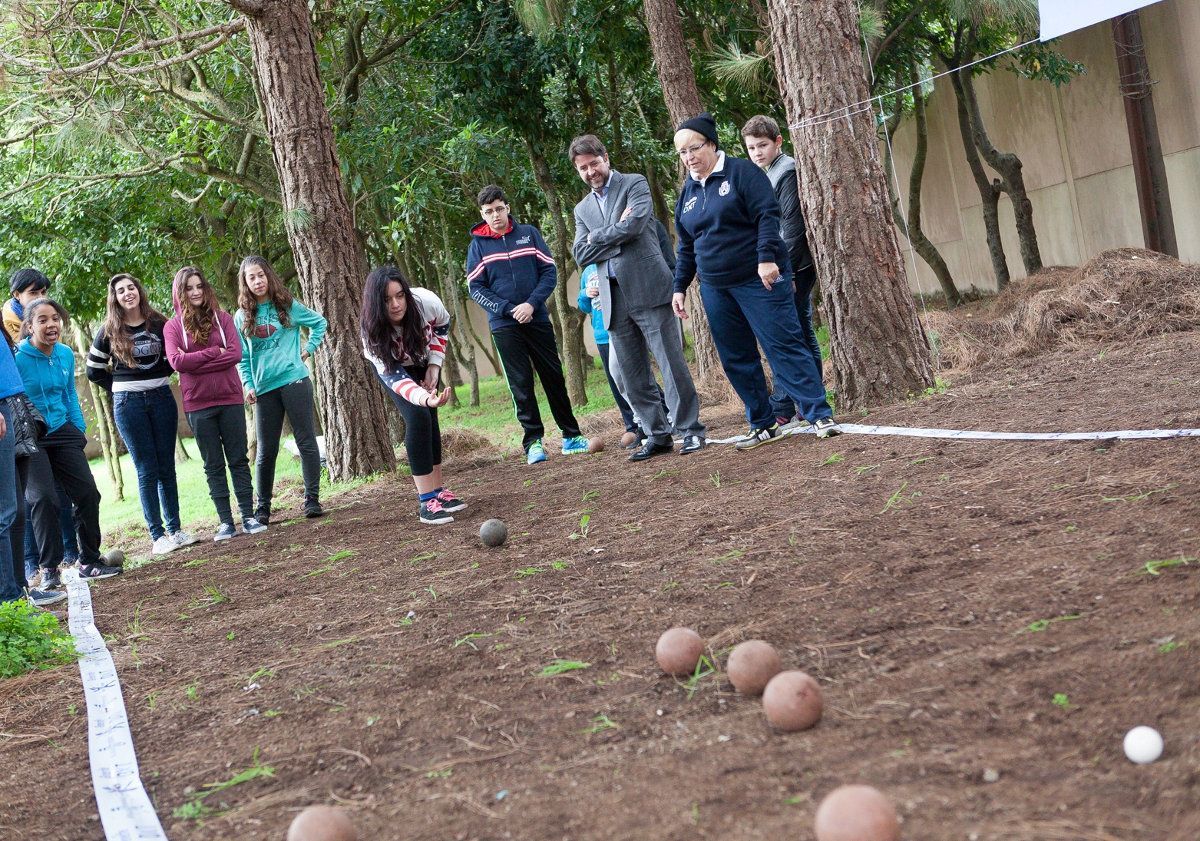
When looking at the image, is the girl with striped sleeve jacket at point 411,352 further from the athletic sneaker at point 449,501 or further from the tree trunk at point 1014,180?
the tree trunk at point 1014,180

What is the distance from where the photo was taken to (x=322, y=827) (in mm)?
2645

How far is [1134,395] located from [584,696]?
4.36 metres

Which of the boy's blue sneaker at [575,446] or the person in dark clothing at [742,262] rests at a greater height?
the person in dark clothing at [742,262]

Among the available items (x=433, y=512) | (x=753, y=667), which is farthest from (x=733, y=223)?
(x=753, y=667)

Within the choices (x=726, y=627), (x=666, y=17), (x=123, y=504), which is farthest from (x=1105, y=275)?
(x=123, y=504)

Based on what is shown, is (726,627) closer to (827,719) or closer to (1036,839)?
(827,719)

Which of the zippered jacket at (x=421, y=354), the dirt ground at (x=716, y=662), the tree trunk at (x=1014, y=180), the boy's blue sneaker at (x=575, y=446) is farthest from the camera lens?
the tree trunk at (x=1014, y=180)

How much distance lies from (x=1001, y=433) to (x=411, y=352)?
336 centimetres

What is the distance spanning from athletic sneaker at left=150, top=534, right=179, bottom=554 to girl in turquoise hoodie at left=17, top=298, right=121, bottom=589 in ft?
1.56

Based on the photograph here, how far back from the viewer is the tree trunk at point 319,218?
10.2 m

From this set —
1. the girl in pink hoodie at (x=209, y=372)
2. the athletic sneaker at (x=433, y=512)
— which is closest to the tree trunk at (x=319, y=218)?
the girl in pink hoodie at (x=209, y=372)

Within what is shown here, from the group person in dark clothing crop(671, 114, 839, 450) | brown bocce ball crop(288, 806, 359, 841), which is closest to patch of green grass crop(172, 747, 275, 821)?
brown bocce ball crop(288, 806, 359, 841)

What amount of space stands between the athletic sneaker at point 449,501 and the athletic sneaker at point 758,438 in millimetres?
1820

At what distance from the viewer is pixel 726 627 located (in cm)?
386
